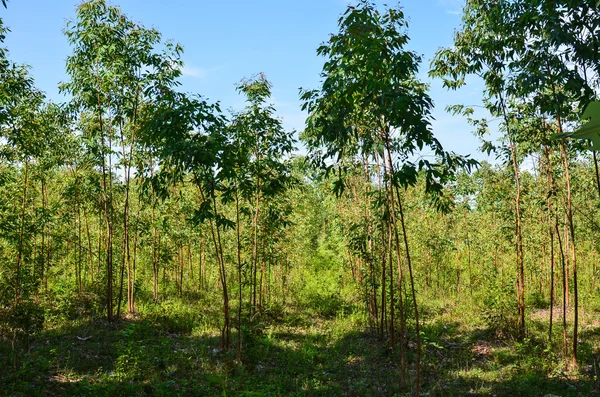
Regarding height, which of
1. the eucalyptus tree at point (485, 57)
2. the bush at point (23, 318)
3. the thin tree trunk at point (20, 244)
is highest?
the eucalyptus tree at point (485, 57)

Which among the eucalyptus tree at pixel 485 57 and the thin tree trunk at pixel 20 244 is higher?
the eucalyptus tree at pixel 485 57

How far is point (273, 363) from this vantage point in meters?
8.73

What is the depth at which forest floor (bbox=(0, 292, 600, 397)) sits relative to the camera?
6.80 m

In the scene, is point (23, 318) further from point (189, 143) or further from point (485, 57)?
point (485, 57)

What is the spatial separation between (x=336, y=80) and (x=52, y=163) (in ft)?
33.0

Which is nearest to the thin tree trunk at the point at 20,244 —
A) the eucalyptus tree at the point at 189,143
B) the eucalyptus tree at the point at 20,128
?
the eucalyptus tree at the point at 20,128

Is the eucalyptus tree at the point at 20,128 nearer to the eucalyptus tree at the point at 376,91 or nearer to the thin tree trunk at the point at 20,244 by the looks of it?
the thin tree trunk at the point at 20,244

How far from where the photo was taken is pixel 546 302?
14.3 metres

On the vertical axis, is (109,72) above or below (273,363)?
above

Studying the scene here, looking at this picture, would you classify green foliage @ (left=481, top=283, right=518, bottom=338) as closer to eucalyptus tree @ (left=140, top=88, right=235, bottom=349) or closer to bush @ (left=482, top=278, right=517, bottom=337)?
bush @ (left=482, top=278, right=517, bottom=337)

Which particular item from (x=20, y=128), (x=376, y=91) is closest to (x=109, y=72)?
(x=20, y=128)

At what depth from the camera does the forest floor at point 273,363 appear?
268 inches

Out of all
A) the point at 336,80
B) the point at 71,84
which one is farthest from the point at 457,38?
the point at 71,84

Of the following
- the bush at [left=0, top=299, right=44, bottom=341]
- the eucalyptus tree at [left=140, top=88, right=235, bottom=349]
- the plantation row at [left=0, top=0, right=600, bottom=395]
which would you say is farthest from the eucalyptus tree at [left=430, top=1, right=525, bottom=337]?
the bush at [left=0, top=299, right=44, bottom=341]
